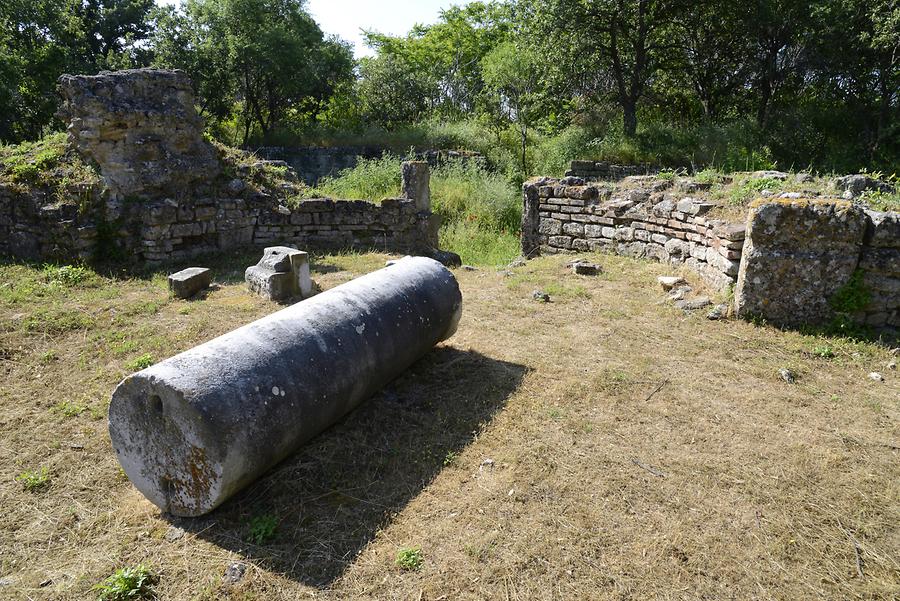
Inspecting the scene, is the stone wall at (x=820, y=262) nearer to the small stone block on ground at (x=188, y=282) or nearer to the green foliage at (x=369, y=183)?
the small stone block on ground at (x=188, y=282)

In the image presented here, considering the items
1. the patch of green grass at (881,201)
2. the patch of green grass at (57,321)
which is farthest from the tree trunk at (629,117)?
the patch of green grass at (57,321)

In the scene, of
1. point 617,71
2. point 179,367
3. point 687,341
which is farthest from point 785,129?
point 179,367

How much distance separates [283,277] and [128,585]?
4.87 meters

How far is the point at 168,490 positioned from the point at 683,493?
309 cm

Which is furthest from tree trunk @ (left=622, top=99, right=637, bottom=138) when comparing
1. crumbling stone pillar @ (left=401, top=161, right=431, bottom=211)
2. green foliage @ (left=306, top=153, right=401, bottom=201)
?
crumbling stone pillar @ (left=401, top=161, right=431, bottom=211)

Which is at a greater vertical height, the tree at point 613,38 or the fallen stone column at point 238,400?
the tree at point 613,38

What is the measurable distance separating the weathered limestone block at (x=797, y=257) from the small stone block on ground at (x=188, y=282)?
6.79m

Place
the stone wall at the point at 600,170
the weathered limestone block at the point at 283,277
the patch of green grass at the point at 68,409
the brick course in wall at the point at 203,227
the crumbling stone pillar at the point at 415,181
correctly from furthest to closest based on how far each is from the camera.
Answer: the stone wall at the point at 600,170, the crumbling stone pillar at the point at 415,181, the brick course in wall at the point at 203,227, the weathered limestone block at the point at 283,277, the patch of green grass at the point at 68,409

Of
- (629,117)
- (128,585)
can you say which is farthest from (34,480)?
(629,117)

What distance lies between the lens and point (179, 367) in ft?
10.2

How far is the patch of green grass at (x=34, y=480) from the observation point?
3.60 m

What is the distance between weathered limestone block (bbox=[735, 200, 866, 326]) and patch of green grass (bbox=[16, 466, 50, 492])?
6284mm

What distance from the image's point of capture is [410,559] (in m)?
2.86

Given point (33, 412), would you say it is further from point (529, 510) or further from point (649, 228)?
point (649, 228)
